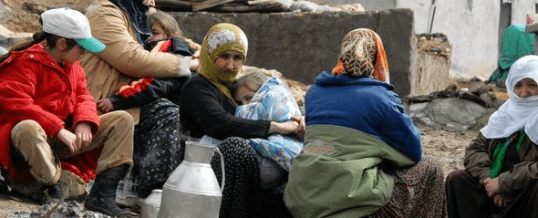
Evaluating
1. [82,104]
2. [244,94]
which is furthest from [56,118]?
[244,94]

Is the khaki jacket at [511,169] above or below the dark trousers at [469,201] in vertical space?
above

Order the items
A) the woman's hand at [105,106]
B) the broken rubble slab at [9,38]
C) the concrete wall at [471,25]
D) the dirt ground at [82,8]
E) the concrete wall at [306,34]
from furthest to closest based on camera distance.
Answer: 1. the concrete wall at [471,25]
2. the concrete wall at [306,34]
3. the dirt ground at [82,8]
4. the broken rubble slab at [9,38]
5. the woman's hand at [105,106]

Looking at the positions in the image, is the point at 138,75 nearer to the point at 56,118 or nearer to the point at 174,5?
the point at 56,118

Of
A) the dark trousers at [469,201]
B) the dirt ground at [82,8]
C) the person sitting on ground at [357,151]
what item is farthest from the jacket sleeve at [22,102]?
the dirt ground at [82,8]

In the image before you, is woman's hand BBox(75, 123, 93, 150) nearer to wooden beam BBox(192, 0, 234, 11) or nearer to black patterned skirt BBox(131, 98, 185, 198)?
black patterned skirt BBox(131, 98, 185, 198)

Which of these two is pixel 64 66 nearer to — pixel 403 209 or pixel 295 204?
pixel 295 204

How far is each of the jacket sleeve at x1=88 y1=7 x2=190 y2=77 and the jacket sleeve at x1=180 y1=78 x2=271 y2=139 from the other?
0.70 metres

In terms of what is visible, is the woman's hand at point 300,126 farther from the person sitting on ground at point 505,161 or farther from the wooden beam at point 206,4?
the wooden beam at point 206,4

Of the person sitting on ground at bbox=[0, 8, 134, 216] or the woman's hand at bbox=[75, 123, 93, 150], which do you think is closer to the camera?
the person sitting on ground at bbox=[0, 8, 134, 216]

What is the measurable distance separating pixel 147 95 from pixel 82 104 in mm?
627

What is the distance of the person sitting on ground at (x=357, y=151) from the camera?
588 centimetres

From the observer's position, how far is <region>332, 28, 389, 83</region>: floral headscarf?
6.08 metres

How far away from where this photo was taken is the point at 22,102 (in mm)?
6465

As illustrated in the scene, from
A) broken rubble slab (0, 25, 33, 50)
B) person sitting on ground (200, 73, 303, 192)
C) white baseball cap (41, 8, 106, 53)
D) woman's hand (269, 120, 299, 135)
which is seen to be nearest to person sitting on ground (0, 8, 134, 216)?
white baseball cap (41, 8, 106, 53)
